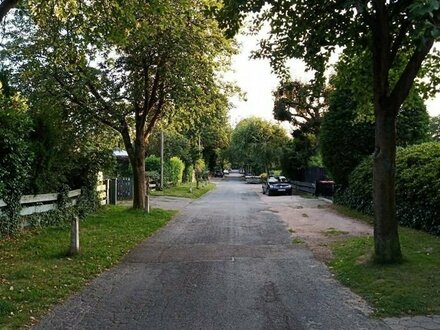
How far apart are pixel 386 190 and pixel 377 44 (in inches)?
103

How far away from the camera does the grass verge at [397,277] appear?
261 inches

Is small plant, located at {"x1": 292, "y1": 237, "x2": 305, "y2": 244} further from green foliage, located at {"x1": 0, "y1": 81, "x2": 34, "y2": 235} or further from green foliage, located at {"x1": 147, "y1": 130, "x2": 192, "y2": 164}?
green foliage, located at {"x1": 147, "y1": 130, "x2": 192, "y2": 164}

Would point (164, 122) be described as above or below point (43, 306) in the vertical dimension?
above

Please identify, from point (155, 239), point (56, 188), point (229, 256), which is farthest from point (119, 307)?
point (56, 188)

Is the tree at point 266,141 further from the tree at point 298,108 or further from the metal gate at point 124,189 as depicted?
the metal gate at point 124,189

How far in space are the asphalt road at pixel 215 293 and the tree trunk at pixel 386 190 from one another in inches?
44.1

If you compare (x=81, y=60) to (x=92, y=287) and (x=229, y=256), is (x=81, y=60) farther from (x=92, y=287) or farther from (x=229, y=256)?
(x=92, y=287)

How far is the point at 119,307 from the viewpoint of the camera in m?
6.80

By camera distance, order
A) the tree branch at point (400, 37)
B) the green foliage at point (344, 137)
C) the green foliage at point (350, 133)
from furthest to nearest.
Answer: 1. the green foliage at point (344, 137)
2. the green foliage at point (350, 133)
3. the tree branch at point (400, 37)

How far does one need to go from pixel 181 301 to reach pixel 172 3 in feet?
A: 33.9

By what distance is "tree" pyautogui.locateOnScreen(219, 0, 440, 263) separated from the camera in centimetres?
894

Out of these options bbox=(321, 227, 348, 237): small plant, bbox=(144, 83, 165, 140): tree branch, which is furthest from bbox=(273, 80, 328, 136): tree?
bbox=(321, 227, 348, 237): small plant

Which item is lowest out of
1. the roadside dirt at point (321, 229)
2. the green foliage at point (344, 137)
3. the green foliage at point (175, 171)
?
the roadside dirt at point (321, 229)

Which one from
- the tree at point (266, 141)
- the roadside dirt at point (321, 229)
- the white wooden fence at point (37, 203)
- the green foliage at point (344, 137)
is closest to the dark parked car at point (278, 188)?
the tree at point (266, 141)
